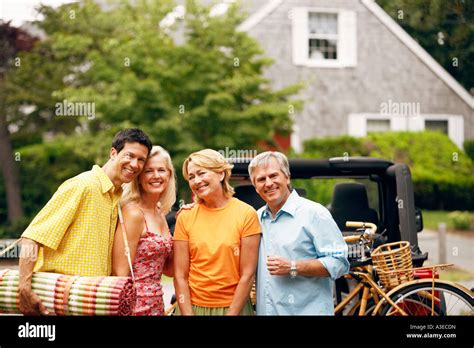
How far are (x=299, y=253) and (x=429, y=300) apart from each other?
0.80m

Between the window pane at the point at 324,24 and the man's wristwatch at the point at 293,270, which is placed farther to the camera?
the window pane at the point at 324,24

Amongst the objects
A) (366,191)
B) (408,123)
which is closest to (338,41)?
(408,123)

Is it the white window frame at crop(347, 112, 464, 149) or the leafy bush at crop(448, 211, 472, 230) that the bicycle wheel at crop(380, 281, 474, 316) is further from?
the white window frame at crop(347, 112, 464, 149)

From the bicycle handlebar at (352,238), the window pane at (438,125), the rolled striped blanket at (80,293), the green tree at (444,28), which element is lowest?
the rolled striped blanket at (80,293)

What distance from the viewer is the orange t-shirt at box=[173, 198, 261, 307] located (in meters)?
2.82

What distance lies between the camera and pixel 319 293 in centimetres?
291

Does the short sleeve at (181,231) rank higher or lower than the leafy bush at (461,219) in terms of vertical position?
higher

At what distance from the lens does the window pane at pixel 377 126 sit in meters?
8.98

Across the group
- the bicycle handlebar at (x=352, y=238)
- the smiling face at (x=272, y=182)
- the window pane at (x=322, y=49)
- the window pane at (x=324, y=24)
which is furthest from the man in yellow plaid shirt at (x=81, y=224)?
the window pane at (x=322, y=49)

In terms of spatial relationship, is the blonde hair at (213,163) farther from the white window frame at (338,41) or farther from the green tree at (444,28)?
the white window frame at (338,41)

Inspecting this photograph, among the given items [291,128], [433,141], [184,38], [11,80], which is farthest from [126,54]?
[433,141]

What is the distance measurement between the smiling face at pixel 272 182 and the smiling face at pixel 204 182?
6.0 inches
